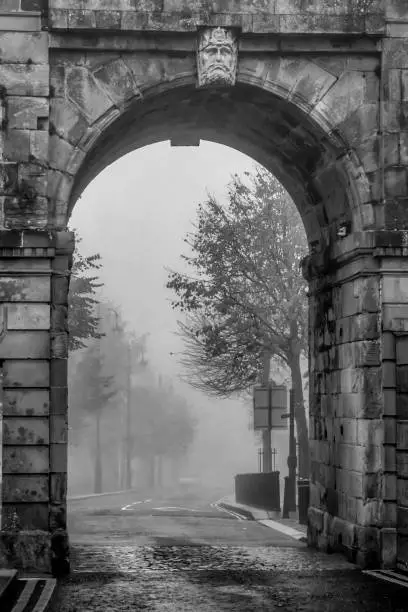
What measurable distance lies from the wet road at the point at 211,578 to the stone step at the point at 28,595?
0.55 ft

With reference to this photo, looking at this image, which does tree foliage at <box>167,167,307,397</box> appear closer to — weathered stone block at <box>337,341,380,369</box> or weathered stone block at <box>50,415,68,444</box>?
weathered stone block at <box>337,341,380,369</box>

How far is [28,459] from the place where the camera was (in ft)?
43.8

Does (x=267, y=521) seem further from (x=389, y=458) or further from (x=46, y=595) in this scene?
(x=46, y=595)

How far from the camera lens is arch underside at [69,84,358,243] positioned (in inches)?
583

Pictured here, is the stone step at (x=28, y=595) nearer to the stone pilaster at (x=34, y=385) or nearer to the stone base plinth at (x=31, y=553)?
the stone base plinth at (x=31, y=553)

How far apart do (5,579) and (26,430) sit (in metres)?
2.33

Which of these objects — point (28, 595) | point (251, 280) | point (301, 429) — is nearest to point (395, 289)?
Result: point (28, 595)

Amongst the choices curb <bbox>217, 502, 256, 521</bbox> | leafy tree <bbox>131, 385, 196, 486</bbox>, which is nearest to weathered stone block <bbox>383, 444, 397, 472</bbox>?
curb <bbox>217, 502, 256, 521</bbox>

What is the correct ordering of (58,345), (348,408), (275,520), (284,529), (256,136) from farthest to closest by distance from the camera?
(275,520)
(284,529)
(256,136)
(348,408)
(58,345)

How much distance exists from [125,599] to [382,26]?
27.7ft

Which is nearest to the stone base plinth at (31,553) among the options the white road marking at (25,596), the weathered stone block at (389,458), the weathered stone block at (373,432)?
the white road marking at (25,596)

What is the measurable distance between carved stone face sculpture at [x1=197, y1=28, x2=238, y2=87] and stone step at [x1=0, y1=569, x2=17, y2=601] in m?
6.93

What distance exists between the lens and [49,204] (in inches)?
549

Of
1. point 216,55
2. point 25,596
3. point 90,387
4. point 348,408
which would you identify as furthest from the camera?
point 90,387
